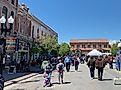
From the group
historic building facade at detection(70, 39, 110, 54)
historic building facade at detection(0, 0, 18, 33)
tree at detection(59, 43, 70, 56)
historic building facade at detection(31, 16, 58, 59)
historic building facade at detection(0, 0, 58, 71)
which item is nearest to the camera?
historic building facade at detection(0, 0, 18, 33)

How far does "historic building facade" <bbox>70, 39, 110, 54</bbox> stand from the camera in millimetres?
117444

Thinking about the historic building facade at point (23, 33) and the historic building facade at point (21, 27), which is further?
the historic building facade at point (23, 33)

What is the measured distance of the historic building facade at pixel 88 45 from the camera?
117 m

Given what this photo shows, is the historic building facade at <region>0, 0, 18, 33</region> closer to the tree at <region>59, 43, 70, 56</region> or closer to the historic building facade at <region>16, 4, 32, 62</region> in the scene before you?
the historic building facade at <region>16, 4, 32, 62</region>

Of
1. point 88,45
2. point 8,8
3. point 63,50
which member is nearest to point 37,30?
point 8,8

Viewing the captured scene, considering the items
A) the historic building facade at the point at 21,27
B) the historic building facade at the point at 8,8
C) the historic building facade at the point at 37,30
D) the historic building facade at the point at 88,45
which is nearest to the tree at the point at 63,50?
the historic building facade at the point at 88,45

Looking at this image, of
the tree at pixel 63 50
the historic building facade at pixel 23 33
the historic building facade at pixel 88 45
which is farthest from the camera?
the historic building facade at pixel 88 45

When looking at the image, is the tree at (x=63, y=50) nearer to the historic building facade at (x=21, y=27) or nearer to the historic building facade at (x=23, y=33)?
the historic building facade at (x=21, y=27)

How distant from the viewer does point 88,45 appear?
119 metres

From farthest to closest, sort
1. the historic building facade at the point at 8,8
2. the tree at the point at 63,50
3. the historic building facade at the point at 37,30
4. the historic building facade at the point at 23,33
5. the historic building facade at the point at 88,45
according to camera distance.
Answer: the historic building facade at the point at 88,45 → the tree at the point at 63,50 → the historic building facade at the point at 37,30 → the historic building facade at the point at 23,33 → the historic building facade at the point at 8,8

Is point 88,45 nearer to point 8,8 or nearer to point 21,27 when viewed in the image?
point 21,27

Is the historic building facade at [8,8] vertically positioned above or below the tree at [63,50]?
above

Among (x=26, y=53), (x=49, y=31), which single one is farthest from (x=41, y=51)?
(x=49, y=31)

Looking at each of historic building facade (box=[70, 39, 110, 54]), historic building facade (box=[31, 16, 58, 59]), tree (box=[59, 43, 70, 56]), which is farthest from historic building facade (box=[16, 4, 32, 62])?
historic building facade (box=[70, 39, 110, 54])
